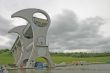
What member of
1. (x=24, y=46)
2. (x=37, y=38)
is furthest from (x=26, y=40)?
(x=37, y=38)

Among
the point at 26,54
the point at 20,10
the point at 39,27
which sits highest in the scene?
the point at 20,10

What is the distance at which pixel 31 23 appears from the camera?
63.8 metres

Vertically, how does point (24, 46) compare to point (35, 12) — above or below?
below

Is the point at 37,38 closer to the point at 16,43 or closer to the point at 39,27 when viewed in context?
the point at 39,27

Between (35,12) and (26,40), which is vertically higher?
(35,12)

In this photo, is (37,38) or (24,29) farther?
(24,29)

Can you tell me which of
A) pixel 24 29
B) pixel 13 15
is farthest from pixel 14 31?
pixel 13 15

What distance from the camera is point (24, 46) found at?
72.9m

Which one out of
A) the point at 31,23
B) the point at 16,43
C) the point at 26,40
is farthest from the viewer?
the point at 16,43

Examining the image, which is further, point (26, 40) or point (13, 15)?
point (26, 40)

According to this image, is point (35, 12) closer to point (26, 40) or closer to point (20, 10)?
point (20, 10)

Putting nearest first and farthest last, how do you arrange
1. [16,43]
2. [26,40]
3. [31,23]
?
[31,23], [26,40], [16,43]

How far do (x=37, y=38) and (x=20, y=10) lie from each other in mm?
8027

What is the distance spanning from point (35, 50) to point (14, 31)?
15.6 metres
